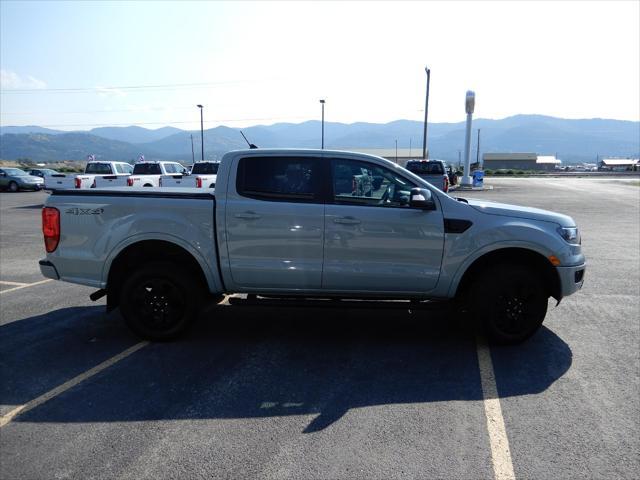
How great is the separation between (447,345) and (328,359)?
1.34 meters

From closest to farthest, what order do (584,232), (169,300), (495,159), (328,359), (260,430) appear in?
(260,430) < (328,359) < (169,300) < (584,232) < (495,159)

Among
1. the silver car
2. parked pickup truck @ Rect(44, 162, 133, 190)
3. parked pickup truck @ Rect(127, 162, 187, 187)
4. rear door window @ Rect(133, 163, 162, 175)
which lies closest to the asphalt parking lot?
parked pickup truck @ Rect(127, 162, 187, 187)

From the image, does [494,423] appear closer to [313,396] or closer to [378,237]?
[313,396]

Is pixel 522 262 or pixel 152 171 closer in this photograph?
pixel 522 262

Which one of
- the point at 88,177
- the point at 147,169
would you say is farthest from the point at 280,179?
the point at 147,169

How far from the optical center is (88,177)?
64.5ft

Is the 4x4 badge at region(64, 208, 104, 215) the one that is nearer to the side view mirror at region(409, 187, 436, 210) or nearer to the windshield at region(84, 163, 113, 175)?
the side view mirror at region(409, 187, 436, 210)

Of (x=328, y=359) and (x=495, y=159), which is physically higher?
(x=495, y=159)

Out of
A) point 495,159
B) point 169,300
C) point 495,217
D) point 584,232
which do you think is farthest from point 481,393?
point 495,159

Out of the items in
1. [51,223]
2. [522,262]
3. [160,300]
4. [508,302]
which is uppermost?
[51,223]

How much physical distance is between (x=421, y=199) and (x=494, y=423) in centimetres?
204

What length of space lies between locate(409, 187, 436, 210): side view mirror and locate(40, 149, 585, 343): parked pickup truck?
23 millimetres

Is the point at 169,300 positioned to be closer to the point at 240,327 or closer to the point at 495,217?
the point at 240,327

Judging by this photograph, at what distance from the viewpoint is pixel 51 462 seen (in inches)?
115
